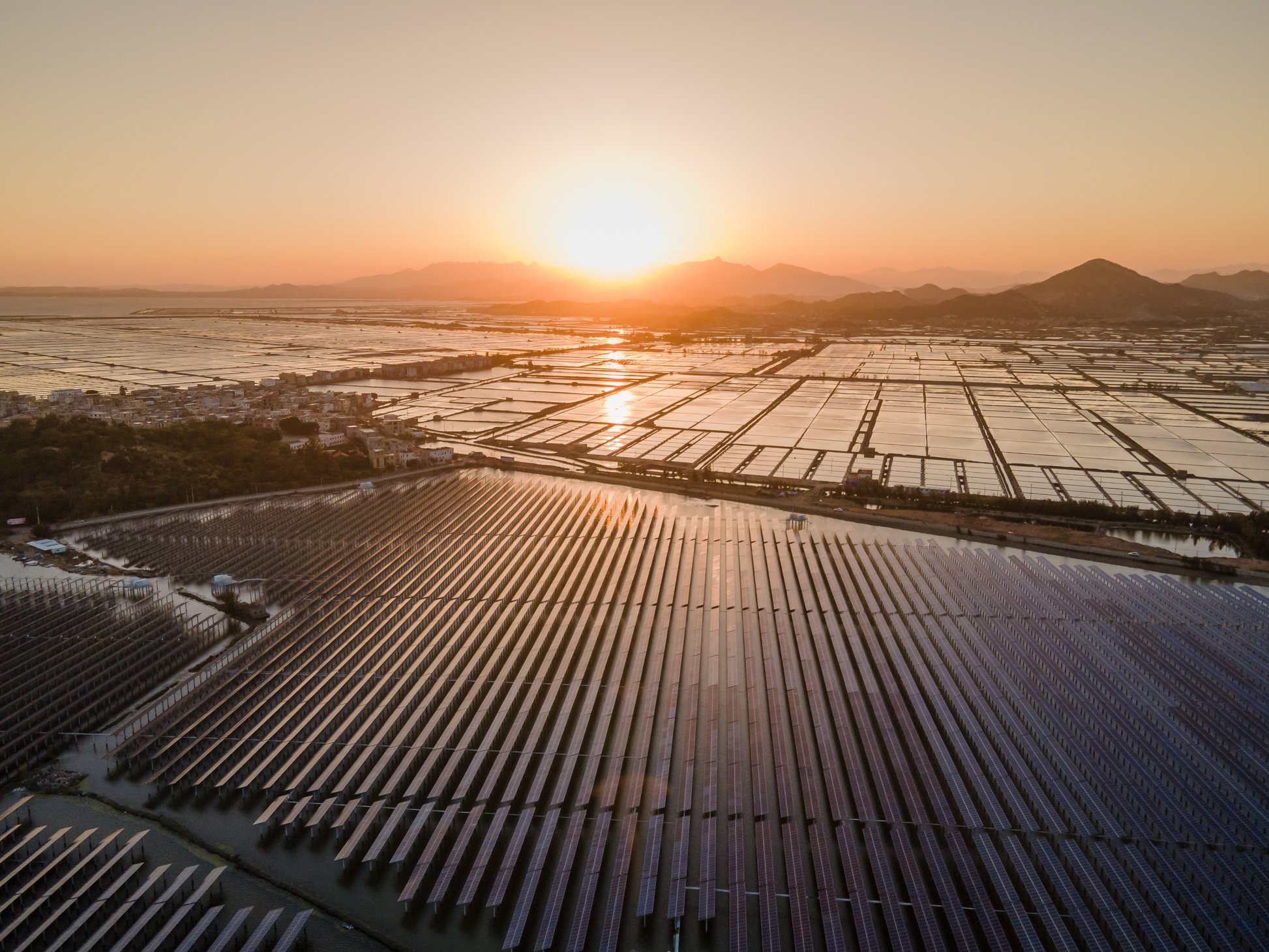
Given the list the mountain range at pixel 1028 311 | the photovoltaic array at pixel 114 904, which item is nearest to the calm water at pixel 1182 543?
the photovoltaic array at pixel 114 904

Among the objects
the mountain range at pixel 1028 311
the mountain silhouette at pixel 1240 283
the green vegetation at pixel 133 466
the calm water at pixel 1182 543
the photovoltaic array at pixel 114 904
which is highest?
the mountain silhouette at pixel 1240 283

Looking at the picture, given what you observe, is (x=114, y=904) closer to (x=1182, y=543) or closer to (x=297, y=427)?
(x=1182, y=543)

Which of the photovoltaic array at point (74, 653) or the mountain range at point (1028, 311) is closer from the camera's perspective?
the photovoltaic array at point (74, 653)

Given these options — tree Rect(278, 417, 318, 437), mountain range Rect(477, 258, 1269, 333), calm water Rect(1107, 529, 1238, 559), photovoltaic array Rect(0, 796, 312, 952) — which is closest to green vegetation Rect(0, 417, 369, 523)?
tree Rect(278, 417, 318, 437)

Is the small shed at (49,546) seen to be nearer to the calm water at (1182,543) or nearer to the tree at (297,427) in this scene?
the tree at (297,427)

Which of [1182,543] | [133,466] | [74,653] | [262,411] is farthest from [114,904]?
[262,411]

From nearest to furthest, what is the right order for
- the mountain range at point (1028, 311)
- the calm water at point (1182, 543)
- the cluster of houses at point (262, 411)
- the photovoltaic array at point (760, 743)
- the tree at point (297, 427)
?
the photovoltaic array at point (760, 743) → the calm water at point (1182, 543) → the cluster of houses at point (262, 411) → the tree at point (297, 427) → the mountain range at point (1028, 311)

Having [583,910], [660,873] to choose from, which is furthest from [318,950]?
[660,873]

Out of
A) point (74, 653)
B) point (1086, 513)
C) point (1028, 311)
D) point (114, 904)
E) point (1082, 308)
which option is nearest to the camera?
point (114, 904)

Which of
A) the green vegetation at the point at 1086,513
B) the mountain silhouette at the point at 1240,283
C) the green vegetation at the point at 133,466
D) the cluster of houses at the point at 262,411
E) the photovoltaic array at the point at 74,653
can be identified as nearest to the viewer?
the photovoltaic array at the point at 74,653
